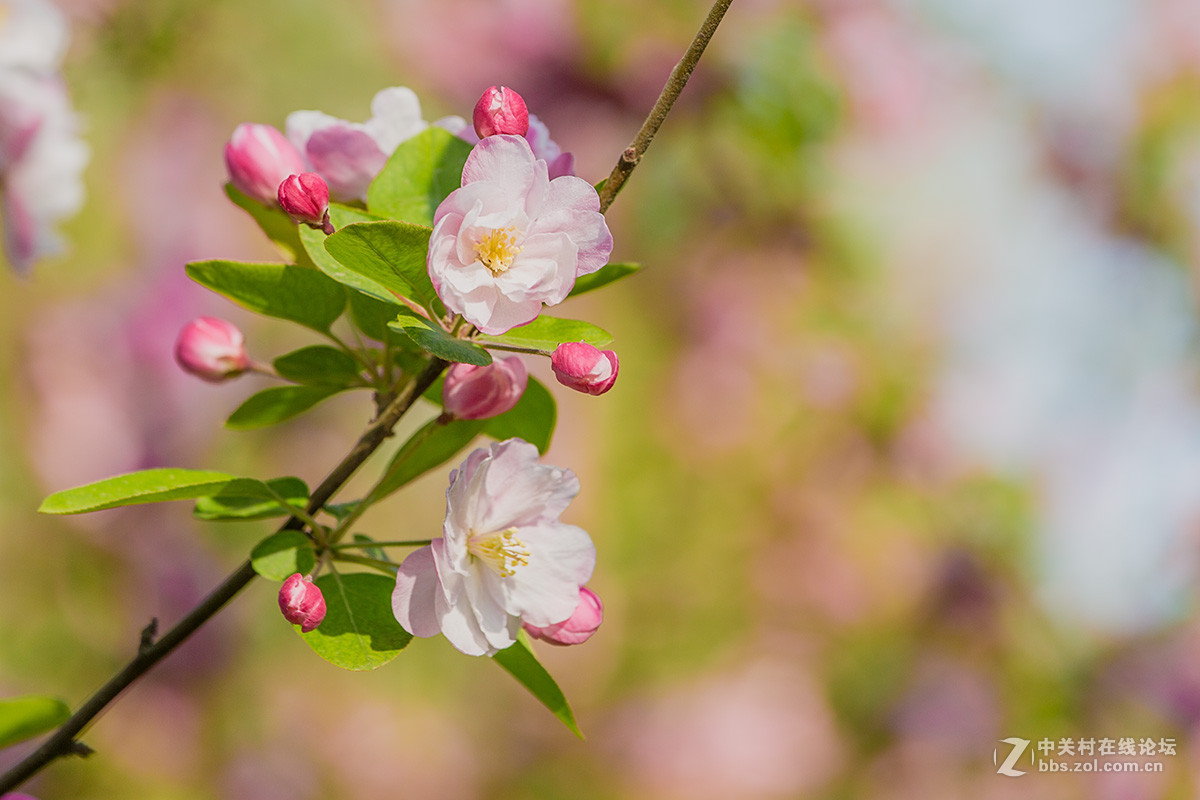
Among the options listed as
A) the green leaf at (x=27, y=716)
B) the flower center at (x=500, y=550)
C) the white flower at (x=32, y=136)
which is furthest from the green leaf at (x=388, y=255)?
the white flower at (x=32, y=136)

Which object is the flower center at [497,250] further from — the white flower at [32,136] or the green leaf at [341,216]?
the white flower at [32,136]

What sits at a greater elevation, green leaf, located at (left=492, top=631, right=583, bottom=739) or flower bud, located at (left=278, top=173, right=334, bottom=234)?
flower bud, located at (left=278, top=173, right=334, bottom=234)

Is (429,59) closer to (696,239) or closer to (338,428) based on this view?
(696,239)

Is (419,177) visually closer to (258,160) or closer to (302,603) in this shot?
(258,160)

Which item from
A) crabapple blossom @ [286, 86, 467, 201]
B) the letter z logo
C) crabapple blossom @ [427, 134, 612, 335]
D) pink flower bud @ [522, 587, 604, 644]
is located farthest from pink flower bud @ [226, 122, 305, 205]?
the letter z logo

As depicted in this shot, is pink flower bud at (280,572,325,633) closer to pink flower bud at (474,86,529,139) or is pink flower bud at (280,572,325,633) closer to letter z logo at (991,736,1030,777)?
pink flower bud at (474,86,529,139)
